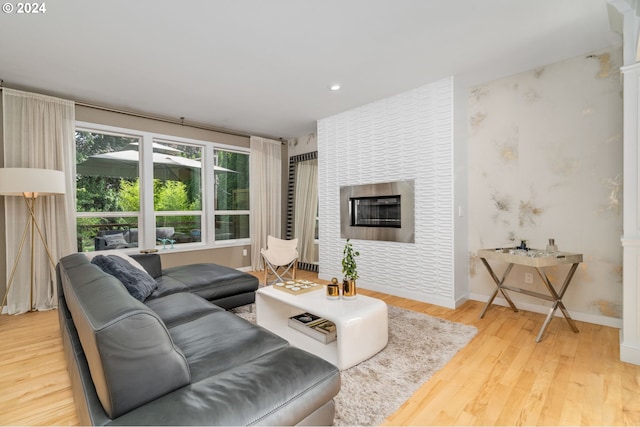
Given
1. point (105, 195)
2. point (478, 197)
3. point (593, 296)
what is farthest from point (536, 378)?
point (105, 195)

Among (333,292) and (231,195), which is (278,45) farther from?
(231,195)

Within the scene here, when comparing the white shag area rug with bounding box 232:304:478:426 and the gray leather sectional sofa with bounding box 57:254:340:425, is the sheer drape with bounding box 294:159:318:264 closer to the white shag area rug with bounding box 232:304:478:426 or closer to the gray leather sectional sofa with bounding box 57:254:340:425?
the white shag area rug with bounding box 232:304:478:426

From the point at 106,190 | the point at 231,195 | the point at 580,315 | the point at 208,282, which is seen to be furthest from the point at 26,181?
the point at 580,315

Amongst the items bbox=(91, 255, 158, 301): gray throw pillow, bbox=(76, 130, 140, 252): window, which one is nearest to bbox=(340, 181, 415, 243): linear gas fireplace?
bbox=(91, 255, 158, 301): gray throw pillow

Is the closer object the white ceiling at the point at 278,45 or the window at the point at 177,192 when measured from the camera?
the white ceiling at the point at 278,45

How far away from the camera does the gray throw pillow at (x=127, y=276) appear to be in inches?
94.6

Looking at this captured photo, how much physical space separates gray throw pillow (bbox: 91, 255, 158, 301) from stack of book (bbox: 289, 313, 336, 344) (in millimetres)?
1220

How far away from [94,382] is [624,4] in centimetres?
370

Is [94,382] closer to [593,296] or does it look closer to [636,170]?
[636,170]

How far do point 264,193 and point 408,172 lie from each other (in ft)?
9.07

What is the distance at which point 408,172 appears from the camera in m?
3.74

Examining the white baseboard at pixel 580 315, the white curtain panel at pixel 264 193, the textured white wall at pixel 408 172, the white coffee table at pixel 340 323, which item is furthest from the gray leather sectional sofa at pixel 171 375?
the white curtain panel at pixel 264 193

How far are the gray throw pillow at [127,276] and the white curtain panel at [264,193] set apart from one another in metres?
2.87

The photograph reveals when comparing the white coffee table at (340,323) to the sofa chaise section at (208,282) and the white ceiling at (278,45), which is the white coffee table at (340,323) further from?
the white ceiling at (278,45)
